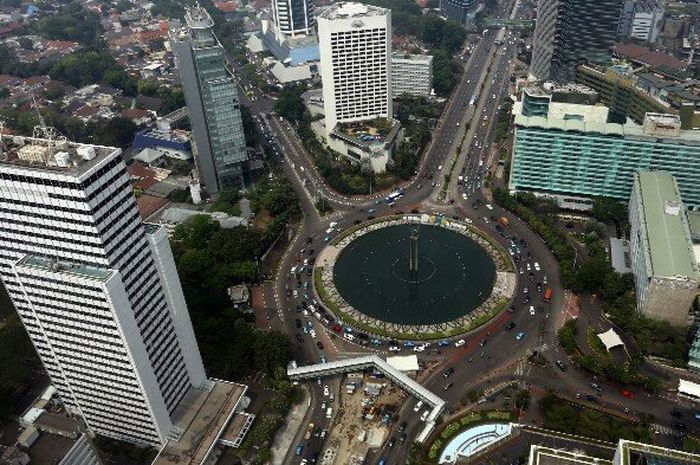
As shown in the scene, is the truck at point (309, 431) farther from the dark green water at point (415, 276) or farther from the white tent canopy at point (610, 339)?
the white tent canopy at point (610, 339)

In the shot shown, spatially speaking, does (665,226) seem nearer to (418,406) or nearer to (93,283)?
(418,406)

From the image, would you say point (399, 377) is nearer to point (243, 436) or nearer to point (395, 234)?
point (243, 436)

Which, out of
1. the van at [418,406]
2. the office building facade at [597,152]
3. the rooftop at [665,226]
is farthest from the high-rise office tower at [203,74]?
the rooftop at [665,226]

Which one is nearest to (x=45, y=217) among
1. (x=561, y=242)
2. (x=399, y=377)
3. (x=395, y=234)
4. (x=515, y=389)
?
(x=399, y=377)

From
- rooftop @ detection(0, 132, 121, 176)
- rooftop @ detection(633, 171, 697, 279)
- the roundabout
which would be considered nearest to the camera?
rooftop @ detection(0, 132, 121, 176)

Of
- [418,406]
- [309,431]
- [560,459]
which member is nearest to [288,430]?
[309,431]

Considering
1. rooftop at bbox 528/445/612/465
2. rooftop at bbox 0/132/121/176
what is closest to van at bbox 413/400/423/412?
rooftop at bbox 528/445/612/465

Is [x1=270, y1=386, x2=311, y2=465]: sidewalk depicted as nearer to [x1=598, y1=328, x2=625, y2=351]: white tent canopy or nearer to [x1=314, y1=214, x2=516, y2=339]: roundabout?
[x1=314, y1=214, x2=516, y2=339]: roundabout
